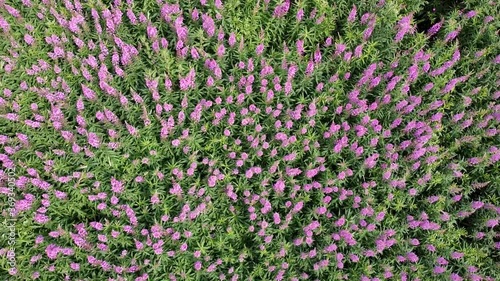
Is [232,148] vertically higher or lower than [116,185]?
higher

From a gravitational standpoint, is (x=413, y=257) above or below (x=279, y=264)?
above

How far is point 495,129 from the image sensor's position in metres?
4.07

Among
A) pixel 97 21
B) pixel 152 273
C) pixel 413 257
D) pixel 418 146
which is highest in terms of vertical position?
pixel 97 21

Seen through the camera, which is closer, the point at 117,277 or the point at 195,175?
the point at 117,277

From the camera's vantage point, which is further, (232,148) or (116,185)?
(232,148)

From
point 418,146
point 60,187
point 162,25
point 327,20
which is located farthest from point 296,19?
point 60,187

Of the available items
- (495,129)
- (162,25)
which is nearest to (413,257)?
(495,129)

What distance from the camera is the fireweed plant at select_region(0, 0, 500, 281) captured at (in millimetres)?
3623

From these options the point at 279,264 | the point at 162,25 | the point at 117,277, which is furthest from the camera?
the point at 162,25

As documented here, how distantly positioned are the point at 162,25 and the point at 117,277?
A: 2.17 m

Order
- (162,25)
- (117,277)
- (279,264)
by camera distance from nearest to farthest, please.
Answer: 1. (117,277)
2. (279,264)
3. (162,25)

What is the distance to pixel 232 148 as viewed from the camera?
12.5ft

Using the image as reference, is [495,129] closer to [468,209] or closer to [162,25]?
[468,209]

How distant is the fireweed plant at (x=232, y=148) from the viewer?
143 inches
